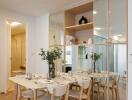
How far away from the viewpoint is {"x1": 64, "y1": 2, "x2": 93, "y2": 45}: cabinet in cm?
400

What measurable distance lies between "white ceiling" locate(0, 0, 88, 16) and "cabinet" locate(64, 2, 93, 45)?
301mm

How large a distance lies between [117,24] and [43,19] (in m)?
2.65

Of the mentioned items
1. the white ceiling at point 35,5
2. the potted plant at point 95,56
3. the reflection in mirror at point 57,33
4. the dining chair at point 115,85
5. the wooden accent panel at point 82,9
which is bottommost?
the dining chair at point 115,85

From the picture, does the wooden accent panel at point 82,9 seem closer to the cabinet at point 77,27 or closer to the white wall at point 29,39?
the cabinet at point 77,27

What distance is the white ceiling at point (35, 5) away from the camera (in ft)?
12.2

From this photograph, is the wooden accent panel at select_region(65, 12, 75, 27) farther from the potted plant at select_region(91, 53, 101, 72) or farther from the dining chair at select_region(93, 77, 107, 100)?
the dining chair at select_region(93, 77, 107, 100)

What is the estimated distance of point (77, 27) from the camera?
158 inches

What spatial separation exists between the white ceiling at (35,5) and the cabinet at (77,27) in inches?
11.9

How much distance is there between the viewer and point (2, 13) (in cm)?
436

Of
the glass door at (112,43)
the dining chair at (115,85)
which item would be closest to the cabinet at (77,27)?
the glass door at (112,43)

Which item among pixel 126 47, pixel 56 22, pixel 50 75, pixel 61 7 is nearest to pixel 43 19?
pixel 56 22

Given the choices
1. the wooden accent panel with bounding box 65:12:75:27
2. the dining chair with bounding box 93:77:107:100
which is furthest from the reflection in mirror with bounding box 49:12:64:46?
the dining chair with bounding box 93:77:107:100

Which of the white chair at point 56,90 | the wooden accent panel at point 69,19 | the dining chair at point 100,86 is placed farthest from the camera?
the wooden accent panel at point 69,19

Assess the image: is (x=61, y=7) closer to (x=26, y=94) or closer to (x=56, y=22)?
(x=56, y=22)
